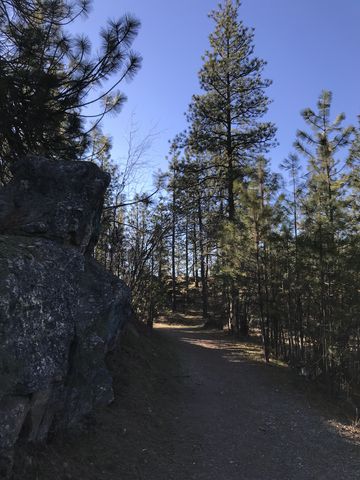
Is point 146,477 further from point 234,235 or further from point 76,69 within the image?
point 234,235

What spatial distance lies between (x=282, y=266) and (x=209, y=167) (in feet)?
27.3

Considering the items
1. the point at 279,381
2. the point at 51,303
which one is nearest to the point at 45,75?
the point at 51,303

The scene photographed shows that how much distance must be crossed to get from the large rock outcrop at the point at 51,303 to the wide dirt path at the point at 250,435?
152 centimetres

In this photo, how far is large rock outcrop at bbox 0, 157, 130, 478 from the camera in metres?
4.03

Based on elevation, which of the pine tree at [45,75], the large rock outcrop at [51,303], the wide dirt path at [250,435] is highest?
the pine tree at [45,75]

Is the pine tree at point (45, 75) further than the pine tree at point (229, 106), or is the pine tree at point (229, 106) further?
the pine tree at point (229, 106)

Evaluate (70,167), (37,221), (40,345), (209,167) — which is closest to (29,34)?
(70,167)

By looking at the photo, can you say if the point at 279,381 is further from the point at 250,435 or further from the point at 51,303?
the point at 51,303

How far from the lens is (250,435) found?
7117 mm

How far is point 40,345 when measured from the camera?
4383 mm

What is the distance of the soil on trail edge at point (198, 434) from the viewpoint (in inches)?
201

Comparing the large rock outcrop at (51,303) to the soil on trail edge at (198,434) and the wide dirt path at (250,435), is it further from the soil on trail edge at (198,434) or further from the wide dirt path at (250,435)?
the wide dirt path at (250,435)

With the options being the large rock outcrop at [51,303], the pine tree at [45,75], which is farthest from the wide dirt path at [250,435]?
the pine tree at [45,75]

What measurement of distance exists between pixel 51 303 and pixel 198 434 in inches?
146
